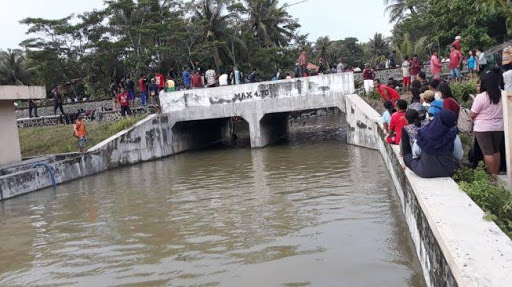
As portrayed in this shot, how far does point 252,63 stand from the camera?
125 ft

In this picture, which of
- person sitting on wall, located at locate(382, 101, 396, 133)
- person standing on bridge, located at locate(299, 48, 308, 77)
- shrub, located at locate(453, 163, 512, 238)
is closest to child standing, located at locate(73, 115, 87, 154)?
person standing on bridge, located at locate(299, 48, 308, 77)

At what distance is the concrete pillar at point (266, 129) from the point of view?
2070 cm

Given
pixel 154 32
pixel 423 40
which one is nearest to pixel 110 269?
pixel 154 32

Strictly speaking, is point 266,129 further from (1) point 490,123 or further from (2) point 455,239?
(2) point 455,239

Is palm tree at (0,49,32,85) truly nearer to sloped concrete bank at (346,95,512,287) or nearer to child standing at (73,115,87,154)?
child standing at (73,115,87,154)

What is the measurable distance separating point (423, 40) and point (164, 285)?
3093 cm

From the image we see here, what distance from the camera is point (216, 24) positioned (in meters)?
35.8

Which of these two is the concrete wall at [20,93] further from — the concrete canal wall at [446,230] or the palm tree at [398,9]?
the palm tree at [398,9]

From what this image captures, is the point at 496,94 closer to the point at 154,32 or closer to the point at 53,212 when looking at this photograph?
the point at 53,212

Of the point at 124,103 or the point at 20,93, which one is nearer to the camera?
the point at 20,93

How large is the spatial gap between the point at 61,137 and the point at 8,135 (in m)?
3.49

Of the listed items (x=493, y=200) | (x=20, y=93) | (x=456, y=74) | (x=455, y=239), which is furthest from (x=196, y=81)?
(x=455, y=239)

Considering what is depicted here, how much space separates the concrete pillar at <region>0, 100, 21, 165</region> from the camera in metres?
16.2

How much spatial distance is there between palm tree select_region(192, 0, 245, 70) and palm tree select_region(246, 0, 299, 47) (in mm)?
4858
